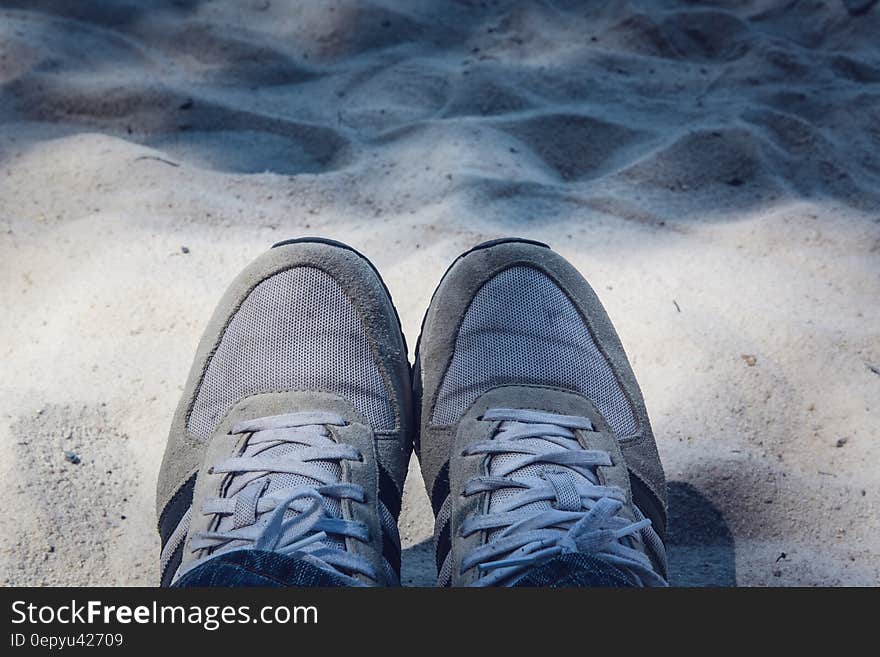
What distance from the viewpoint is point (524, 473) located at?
1339 millimetres

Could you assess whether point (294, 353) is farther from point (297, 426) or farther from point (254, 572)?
point (254, 572)

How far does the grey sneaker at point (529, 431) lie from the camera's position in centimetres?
122

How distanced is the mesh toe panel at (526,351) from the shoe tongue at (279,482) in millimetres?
247

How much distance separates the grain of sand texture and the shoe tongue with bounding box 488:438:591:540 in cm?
23

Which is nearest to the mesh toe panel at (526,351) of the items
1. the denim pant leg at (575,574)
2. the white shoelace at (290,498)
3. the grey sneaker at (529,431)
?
the grey sneaker at (529,431)

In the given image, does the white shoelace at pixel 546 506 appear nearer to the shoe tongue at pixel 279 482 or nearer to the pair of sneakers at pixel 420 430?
the pair of sneakers at pixel 420 430

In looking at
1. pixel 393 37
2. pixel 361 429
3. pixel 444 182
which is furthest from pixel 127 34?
pixel 361 429

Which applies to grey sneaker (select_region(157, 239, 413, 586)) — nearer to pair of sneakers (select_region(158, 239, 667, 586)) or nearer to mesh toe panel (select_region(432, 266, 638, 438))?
pair of sneakers (select_region(158, 239, 667, 586))

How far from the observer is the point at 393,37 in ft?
9.50

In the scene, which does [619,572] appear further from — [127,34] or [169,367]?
[127,34]

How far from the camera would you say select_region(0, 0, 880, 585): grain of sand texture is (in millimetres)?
1461

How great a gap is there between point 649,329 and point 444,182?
0.69 meters

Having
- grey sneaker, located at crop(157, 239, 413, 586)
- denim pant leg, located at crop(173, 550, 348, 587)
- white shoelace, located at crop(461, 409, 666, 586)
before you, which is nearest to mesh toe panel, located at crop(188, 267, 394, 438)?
grey sneaker, located at crop(157, 239, 413, 586)


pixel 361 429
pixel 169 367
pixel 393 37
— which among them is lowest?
pixel 169 367
